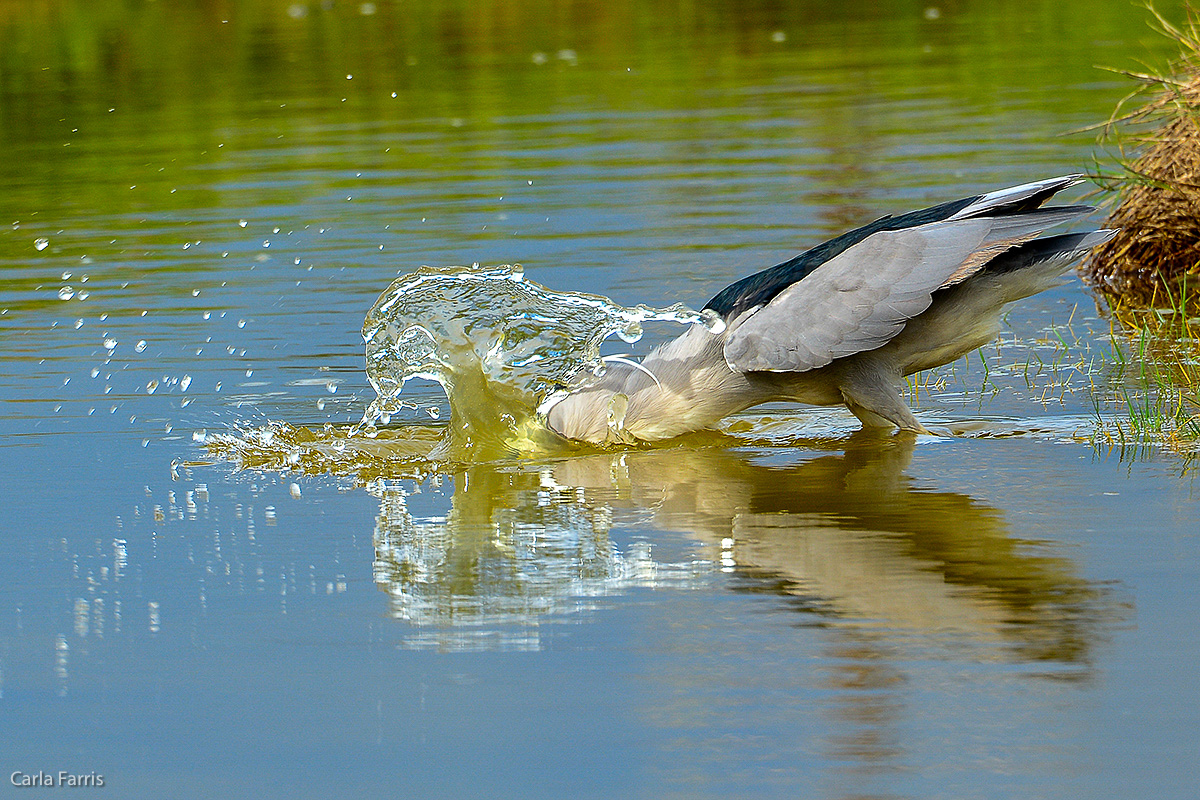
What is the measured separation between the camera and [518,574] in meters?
5.23

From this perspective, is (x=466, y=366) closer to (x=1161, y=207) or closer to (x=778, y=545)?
(x=778, y=545)

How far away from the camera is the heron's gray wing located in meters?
6.47

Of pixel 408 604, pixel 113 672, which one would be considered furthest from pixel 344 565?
pixel 113 672

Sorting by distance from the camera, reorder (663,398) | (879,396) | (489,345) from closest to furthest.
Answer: (879,396), (663,398), (489,345)

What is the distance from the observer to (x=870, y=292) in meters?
6.49

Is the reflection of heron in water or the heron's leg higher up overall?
the heron's leg

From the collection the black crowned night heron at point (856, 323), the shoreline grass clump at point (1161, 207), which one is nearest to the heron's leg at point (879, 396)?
the black crowned night heron at point (856, 323)

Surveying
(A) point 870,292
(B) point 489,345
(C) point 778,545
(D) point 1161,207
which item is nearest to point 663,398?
(B) point 489,345

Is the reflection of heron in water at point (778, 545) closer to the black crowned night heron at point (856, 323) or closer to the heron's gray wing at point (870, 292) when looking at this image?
the black crowned night heron at point (856, 323)

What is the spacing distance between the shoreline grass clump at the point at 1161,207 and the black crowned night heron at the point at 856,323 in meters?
2.52

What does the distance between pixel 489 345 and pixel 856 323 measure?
1567 millimetres

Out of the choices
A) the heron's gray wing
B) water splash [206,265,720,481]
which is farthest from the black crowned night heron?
water splash [206,265,720,481]

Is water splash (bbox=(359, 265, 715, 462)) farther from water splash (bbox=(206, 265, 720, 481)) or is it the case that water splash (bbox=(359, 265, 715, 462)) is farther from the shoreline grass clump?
the shoreline grass clump

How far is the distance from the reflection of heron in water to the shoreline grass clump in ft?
10.5
